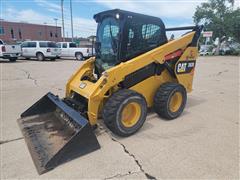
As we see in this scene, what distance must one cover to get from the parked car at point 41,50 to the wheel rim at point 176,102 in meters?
15.5

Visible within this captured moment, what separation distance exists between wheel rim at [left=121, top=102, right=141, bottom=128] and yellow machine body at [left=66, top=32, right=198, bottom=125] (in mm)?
416

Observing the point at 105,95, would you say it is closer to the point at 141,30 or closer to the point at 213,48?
the point at 141,30

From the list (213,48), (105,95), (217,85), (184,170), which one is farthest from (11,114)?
(213,48)

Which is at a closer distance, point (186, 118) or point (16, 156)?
point (16, 156)

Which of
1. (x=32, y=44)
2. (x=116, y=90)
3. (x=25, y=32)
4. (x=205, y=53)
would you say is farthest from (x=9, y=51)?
(x=25, y=32)

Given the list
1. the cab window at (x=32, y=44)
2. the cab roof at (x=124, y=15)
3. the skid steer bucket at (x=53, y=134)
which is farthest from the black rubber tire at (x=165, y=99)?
the cab window at (x=32, y=44)

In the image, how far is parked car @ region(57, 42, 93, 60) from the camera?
1897 cm

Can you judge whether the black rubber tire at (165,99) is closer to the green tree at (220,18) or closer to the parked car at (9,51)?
the parked car at (9,51)

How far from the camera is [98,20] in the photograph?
429 centimetres

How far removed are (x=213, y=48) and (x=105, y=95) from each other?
39.1 meters

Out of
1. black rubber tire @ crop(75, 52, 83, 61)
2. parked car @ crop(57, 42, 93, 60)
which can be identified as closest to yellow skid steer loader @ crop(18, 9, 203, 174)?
parked car @ crop(57, 42, 93, 60)

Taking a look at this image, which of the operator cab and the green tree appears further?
the green tree

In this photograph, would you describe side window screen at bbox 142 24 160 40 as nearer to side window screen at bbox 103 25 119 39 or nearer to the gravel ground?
side window screen at bbox 103 25 119 39

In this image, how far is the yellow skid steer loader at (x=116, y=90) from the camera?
3.00m
